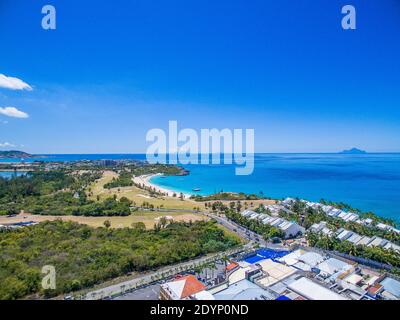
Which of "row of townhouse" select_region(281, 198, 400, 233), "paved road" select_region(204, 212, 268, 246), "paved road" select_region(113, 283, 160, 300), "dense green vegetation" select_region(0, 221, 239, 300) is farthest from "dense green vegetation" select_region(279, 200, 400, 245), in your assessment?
"paved road" select_region(113, 283, 160, 300)

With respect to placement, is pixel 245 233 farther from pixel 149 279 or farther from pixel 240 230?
pixel 149 279

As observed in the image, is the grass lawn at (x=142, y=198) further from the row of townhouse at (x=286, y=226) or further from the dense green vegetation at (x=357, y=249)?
the dense green vegetation at (x=357, y=249)

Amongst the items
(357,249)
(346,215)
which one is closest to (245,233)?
(357,249)

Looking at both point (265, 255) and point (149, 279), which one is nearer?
point (149, 279)

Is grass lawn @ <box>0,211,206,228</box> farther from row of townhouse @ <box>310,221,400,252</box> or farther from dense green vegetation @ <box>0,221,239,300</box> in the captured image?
row of townhouse @ <box>310,221,400,252</box>

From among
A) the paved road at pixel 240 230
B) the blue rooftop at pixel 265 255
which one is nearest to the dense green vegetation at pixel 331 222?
the paved road at pixel 240 230
